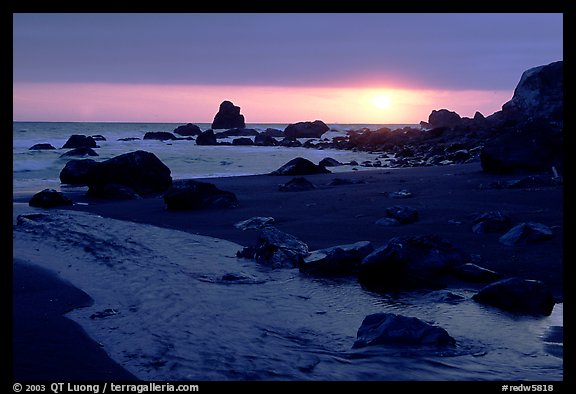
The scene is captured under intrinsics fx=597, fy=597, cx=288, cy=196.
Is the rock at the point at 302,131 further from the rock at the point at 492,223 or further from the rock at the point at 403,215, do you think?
the rock at the point at 492,223

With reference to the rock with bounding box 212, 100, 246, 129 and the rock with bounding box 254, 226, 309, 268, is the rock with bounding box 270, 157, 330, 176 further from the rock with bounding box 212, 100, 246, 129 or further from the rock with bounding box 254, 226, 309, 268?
the rock with bounding box 212, 100, 246, 129

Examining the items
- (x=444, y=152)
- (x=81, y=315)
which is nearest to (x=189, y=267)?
(x=81, y=315)

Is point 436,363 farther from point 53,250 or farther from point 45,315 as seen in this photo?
point 53,250

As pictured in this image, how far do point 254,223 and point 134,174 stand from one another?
20.6ft

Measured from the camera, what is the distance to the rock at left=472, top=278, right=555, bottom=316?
4.41m

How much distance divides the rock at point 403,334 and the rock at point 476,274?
1.59m

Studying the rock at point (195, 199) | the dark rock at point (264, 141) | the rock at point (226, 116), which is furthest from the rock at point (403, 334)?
the rock at point (226, 116)

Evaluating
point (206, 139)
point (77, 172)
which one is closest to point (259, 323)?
point (77, 172)

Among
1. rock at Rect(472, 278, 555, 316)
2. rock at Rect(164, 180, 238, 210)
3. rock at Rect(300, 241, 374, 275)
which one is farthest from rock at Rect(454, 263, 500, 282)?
rock at Rect(164, 180, 238, 210)

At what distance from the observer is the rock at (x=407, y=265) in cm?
523

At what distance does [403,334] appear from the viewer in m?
3.75

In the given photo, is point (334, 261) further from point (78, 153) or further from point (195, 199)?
point (78, 153)

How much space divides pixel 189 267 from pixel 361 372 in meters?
3.00

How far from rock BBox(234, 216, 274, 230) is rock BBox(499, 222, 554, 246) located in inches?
129
